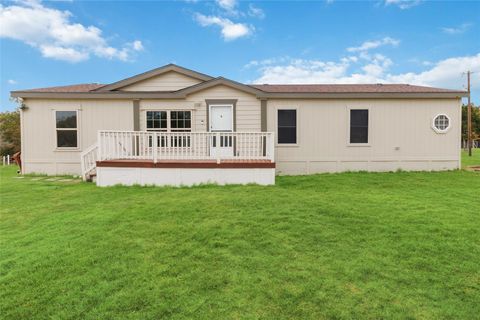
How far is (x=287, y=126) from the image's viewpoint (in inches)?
392

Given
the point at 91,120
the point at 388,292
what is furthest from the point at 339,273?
the point at 91,120

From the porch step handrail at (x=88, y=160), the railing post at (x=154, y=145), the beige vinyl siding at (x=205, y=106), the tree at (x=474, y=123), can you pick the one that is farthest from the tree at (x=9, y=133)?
the tree at (x=474, y=123)

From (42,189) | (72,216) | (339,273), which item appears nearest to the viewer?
(339,273)

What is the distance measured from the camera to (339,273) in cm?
291

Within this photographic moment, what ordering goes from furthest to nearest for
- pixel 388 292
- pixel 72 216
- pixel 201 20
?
pixel 201 20
pixel 72 216
pixel 388 292

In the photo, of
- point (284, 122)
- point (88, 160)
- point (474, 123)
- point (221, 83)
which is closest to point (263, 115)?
point (284, 122)

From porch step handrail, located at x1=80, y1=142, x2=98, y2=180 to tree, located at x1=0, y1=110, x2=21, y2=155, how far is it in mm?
17639

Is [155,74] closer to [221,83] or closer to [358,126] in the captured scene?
[221,83]

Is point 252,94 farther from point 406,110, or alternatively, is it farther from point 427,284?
point 427,284

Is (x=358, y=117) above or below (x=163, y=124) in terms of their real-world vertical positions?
above

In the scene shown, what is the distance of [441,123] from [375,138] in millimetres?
2356

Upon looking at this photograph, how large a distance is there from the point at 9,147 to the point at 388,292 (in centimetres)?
2791

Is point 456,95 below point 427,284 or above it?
above

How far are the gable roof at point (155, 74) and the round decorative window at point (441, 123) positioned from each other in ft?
26.6
